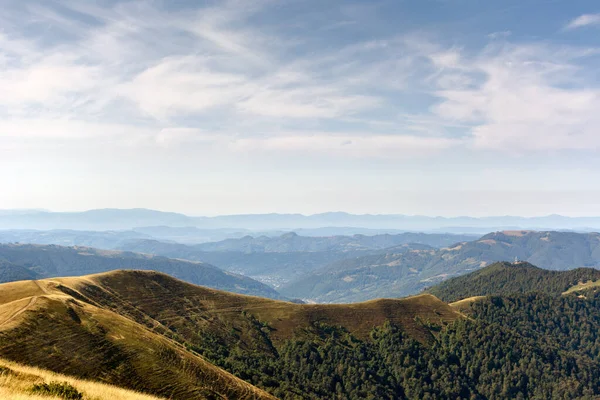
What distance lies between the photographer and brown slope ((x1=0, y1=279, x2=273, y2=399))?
6162 centimetres

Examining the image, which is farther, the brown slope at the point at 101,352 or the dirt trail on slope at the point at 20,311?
the dirt trail on slope at the point at 20,311

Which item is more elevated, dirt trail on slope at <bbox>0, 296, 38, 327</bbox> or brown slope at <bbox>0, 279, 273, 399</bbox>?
dirt trail on slope at <bbox>0, 296, 38, 327</bbox>

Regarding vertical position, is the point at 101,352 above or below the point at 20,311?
below

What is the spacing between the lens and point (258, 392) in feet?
302

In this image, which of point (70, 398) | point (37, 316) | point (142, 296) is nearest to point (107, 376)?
point (37, 316)

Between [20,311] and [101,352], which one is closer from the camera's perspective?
[101,352]

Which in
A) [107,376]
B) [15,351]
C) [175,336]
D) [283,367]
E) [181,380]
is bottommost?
[283,367]

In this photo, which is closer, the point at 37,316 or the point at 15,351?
the point at 15,351

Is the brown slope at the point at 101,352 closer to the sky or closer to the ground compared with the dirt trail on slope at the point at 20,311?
closer to the ground

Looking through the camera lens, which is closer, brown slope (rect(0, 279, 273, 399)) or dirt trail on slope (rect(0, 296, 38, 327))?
brown slope (rect(0, 279, 273, 399))

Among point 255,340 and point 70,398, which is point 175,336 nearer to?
point 255,340

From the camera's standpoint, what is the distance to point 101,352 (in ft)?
230

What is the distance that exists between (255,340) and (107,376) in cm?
13765

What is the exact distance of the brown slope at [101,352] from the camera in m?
61.6
